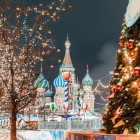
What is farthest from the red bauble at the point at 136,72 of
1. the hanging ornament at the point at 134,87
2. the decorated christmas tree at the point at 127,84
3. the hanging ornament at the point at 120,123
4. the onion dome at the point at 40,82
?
the onion dome at the point at 40,82

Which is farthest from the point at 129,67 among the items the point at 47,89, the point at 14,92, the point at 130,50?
the point at 47,89

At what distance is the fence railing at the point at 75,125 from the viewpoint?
1984 cm

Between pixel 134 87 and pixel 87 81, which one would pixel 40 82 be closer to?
pixel 134 87

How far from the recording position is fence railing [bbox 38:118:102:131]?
19837mm

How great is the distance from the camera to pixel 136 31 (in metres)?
10.0

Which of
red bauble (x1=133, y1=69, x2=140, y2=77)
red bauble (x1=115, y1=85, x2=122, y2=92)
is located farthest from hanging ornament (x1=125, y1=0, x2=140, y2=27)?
red bauble (x1=115, y1=85, x2=122, y2=92)

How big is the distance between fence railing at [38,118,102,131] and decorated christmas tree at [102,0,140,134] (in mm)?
9186

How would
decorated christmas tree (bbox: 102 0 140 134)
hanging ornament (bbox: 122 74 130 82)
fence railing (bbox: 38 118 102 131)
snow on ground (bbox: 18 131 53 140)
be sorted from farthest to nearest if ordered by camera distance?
fence railing (bbox: 38 118 102 131) < snow on ground (bbox: 18 131 53 140) < hanging ornament (bbox: 122 74 130 82) < decorated christmas tree (bbox: 102 0 140 134)

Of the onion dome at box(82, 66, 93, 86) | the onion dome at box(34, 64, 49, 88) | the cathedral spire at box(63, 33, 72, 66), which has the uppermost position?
the cathedral spire at box(63, 33, 72, 66)

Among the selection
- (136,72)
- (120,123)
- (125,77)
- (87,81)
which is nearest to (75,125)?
(125,77)

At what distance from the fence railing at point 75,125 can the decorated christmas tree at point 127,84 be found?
30.1 feet

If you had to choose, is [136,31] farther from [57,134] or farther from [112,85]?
[57,134]

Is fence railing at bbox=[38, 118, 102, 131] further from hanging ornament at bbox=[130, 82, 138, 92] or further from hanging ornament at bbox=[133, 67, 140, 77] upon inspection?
hanging ornament at bbox=[133, 67, 140, 77]

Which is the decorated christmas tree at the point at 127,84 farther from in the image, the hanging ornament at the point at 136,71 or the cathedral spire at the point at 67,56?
the cathedral spire at the point at 67,56
